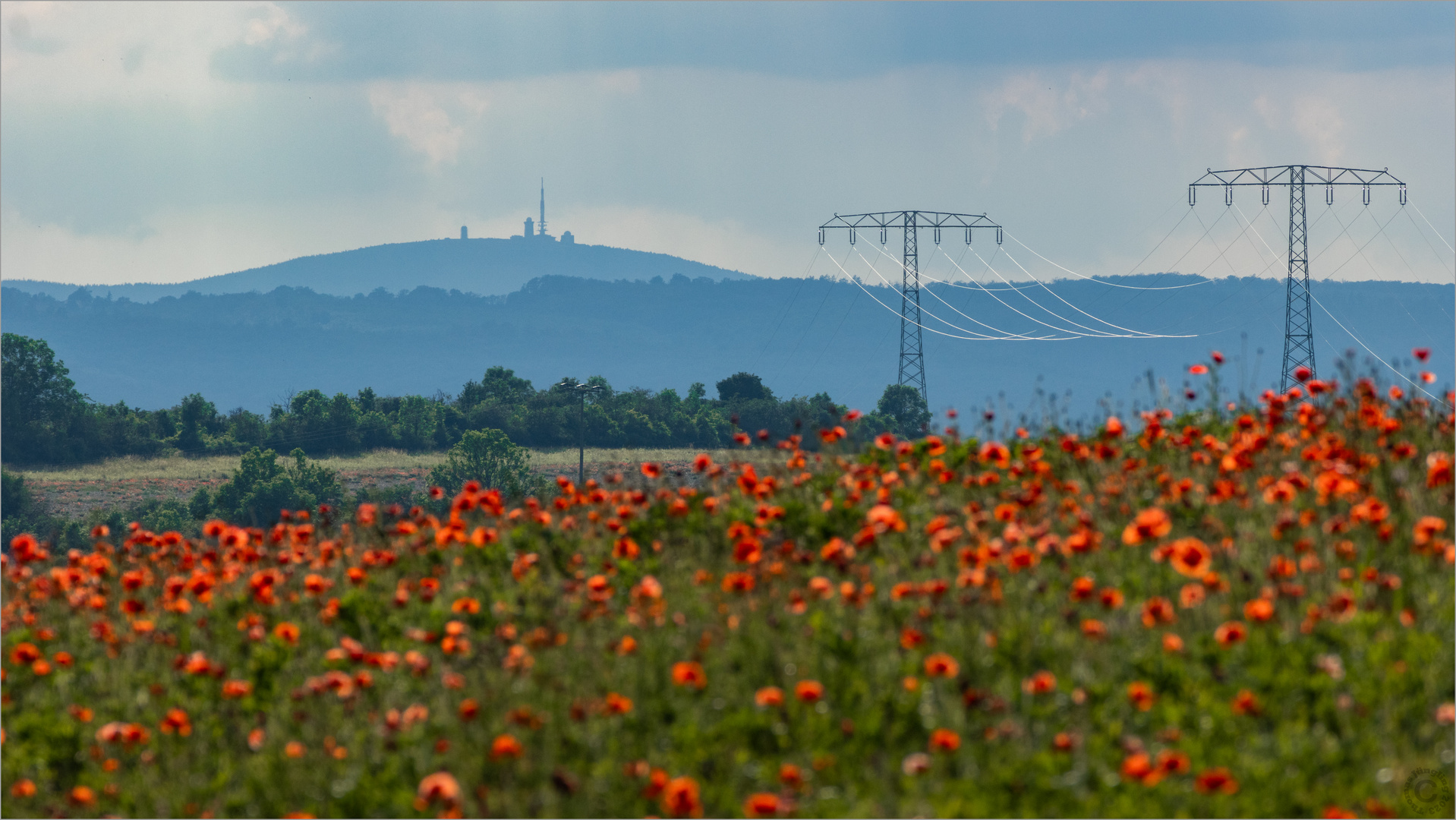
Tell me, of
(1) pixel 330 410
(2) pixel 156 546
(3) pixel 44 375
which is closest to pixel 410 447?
(1) pixel 330 410

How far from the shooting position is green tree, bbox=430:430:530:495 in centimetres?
9669

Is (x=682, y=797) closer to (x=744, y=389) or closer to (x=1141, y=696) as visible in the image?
(x=1141, y=696)

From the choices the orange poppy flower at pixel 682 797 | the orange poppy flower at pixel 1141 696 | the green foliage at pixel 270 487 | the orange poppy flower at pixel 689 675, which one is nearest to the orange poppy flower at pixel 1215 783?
the orange poppy flower at pixel 1141 696

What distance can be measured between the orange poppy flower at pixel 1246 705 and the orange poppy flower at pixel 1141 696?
→ 32 centimetres

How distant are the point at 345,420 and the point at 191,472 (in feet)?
53.1

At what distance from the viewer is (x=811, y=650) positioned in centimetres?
585

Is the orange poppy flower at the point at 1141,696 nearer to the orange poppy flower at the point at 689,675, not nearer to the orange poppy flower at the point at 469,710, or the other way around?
the orange poppy flower at the point at 689,675

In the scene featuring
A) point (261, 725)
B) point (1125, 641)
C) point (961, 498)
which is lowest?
point (261, 725)

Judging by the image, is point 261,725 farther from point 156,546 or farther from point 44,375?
point 44,375

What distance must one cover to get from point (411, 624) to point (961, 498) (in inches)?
136

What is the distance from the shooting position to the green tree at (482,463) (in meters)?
96.7

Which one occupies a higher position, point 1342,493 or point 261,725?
point 1342,493

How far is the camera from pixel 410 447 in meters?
117

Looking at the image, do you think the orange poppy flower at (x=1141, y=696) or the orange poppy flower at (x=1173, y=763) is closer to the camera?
the orange poppy flower at (x=1173, y=763)
